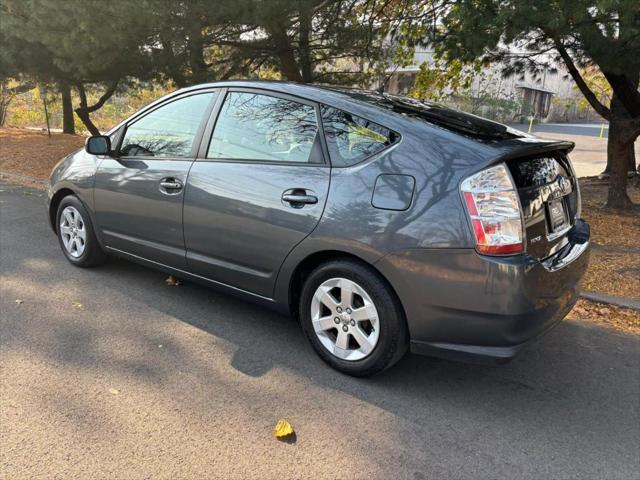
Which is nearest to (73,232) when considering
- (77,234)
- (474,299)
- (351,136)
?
(77,234)

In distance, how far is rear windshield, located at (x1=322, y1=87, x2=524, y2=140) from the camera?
120 inches

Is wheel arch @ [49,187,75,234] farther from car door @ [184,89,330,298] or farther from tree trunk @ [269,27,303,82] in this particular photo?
tree trunk @ [269,27,303,82]

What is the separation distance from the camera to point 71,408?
9.16 feet

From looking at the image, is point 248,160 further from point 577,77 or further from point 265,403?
point 577,77

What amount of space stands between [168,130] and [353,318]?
2.12 m

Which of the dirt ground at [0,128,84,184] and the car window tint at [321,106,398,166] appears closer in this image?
the car window tint at [321,106,398,166]

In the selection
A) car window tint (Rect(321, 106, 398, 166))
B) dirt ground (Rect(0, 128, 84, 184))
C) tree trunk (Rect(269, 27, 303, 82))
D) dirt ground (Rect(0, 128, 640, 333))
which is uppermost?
tree trunk (Rect(269, 27, 303, 82))

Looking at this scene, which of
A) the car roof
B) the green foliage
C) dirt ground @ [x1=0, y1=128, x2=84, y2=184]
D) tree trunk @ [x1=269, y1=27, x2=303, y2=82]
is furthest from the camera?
Answer: dirt ground @ [x1=0, y1=128, x2=84, y2=184]

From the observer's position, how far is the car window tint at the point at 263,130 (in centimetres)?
329

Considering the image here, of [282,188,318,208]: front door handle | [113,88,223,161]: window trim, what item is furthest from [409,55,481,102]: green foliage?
[282,188,318,208]: front door handle

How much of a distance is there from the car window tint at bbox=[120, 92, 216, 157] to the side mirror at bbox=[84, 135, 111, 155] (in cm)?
12

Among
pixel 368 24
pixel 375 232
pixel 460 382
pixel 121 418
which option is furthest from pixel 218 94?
pixel 368 24

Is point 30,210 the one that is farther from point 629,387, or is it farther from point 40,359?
point 629,387

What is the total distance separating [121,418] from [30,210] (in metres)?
5.63
